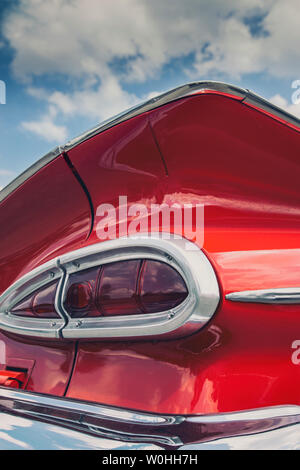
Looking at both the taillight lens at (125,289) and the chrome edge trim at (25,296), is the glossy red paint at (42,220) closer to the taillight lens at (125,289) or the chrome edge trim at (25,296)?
the chrome edge trim at (25,296)

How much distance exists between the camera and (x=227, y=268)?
3.88 ft

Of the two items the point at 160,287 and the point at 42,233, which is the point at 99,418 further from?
the point at 42,233

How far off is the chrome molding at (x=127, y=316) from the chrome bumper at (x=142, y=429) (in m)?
0.25

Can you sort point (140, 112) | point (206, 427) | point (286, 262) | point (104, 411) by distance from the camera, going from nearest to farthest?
point (206, 427) → point (104, 411) → point (286, 262) → point (140, 112)

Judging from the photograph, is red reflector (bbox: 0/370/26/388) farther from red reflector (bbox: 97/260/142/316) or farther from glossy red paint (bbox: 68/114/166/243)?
glossy red paint (bbox: 68/114/166/243)

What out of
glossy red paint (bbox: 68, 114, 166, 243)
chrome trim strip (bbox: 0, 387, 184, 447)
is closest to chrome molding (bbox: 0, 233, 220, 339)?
glossy red paint (bbox: 68, 114, 166, 243)

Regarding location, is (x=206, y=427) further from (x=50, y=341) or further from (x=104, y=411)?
(x=50, y=341)

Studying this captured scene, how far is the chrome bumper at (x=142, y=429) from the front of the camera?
35.6 inches

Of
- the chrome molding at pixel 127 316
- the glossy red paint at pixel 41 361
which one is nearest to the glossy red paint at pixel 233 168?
the chrome molding at pixel 127 316

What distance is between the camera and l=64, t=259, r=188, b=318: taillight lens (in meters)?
1.19

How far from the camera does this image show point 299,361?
111cm

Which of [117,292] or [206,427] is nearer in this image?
[206,427]
